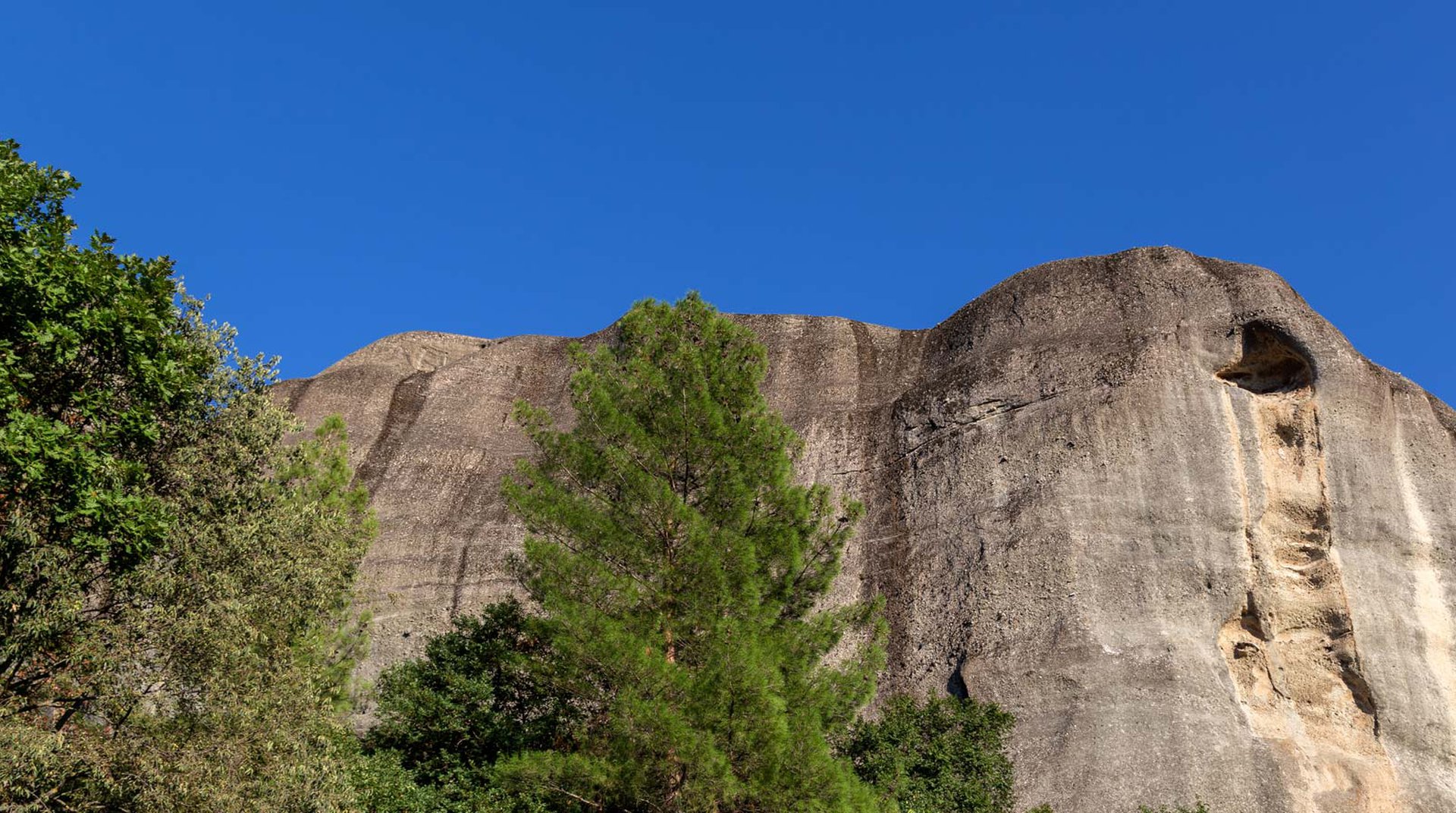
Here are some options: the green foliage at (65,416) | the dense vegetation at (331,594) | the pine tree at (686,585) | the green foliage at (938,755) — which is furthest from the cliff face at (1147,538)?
the green foliage at (65,416)

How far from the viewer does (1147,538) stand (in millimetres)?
28109

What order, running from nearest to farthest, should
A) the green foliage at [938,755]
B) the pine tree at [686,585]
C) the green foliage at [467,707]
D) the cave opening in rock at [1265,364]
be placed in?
the pine tree at [686,585] < the green foliage at [467,707] < the green foliage at [938,755] < the cave opening in rock at [1265,364]

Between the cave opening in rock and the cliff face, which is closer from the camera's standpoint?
the cliff face

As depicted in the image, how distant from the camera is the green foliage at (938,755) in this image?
79.2 feet

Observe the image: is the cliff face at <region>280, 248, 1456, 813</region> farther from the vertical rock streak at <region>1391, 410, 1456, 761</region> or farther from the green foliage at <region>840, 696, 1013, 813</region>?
the green foliage at <region>840, 696, 1013, 813</region>

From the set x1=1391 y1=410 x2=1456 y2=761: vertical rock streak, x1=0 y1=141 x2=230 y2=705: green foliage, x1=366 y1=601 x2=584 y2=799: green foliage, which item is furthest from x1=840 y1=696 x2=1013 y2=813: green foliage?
x1=0 y1=141 x2=230 y2=705: green foliage

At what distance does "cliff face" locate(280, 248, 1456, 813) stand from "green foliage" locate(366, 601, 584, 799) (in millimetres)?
4925

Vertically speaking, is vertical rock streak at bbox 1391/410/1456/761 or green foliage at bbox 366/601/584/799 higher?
vertical rock streak at bbox 1391/410/1456/761

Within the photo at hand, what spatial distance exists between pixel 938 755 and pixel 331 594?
11.6 m

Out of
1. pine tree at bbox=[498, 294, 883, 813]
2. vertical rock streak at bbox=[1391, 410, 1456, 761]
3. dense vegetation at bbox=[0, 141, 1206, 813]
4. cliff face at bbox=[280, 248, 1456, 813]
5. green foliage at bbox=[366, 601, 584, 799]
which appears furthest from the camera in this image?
vertical rock streak at bbox=[1391, 410, 1456, 761]

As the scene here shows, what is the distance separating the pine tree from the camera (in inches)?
700

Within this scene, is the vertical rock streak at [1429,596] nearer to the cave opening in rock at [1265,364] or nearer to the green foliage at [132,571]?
the cave opening in rock at [1265,364]

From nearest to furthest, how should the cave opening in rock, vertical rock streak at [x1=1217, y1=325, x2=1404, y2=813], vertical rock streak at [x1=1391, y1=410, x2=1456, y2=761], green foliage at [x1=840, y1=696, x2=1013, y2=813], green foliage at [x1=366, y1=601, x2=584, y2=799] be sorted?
green foliage at [x1=366, y1=601, x2=584, y2=799], green foliage at [x1=840, y1=696, x2=1013, y2=813], vertical rock streak at [x1=1217, y1=325, x2=1404, y2=813], vertical rock streak at [x1=1391, y1=410, x2=1456, y2=761], the cave opening in rock

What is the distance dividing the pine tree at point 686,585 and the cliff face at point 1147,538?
276 inches
